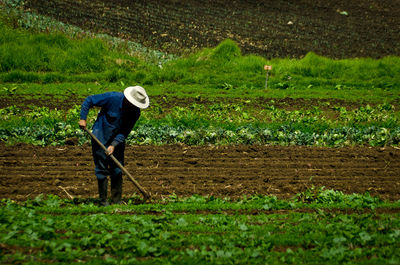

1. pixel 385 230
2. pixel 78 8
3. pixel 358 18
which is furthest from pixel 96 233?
pixel 358 18

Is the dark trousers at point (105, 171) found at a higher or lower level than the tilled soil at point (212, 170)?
higher

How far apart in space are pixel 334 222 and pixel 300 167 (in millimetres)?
2864

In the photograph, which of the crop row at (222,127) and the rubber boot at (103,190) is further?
the crop row at (222,127)

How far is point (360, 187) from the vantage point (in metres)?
7.83

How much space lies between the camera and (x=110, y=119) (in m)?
6.57

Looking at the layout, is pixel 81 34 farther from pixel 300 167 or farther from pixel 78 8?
pixel 300 167

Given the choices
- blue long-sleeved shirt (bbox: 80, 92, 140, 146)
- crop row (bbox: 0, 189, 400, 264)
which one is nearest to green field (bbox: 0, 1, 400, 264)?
crop row (bbox: 0, 189, 400, 264)

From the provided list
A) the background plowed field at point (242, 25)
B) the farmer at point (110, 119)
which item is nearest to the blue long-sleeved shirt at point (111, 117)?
the farmer at point (110, 119)

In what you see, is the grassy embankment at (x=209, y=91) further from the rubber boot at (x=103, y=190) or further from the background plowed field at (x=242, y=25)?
the rubber boot at (x=103, y=190)

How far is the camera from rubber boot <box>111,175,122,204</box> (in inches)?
270

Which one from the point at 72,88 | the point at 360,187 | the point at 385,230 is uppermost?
the point at 385,230

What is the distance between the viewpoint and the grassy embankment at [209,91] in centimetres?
1053

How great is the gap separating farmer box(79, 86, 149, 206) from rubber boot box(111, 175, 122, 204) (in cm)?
22

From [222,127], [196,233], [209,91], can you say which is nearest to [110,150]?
[196,233]
